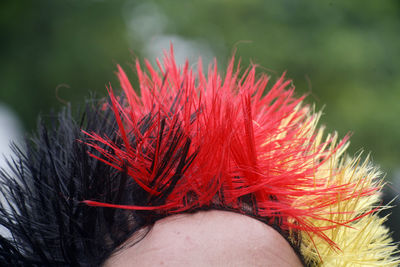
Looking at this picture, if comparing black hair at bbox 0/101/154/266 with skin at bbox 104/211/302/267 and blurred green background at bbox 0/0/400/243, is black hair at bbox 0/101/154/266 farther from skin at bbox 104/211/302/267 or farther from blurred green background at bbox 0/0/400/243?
blurred green background at bbox 0/0/400/243

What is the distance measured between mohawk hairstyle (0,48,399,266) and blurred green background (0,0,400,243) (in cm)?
260

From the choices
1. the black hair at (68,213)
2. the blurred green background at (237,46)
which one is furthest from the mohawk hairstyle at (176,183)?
the blurred green background at (237,46)

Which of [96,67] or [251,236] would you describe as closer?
[251,236]

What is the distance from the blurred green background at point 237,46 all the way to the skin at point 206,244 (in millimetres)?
2727

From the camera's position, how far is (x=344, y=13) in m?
4.20

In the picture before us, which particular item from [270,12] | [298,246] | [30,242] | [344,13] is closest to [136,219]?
[30,242]

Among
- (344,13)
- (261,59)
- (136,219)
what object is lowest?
(136,219)

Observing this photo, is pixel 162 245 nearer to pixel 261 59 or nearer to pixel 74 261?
pixel 74 261

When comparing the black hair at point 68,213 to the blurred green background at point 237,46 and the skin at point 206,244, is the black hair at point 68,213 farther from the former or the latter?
the blurred green background at point 237,46

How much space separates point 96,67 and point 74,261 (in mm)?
4130

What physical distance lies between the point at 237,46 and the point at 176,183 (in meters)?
3.12

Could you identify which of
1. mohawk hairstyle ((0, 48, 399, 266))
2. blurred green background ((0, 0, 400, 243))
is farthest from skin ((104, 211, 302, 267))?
blurred green background ((0, 0, 400, 243))

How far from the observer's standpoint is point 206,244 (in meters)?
0.67

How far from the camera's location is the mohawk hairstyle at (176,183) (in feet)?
2.32
